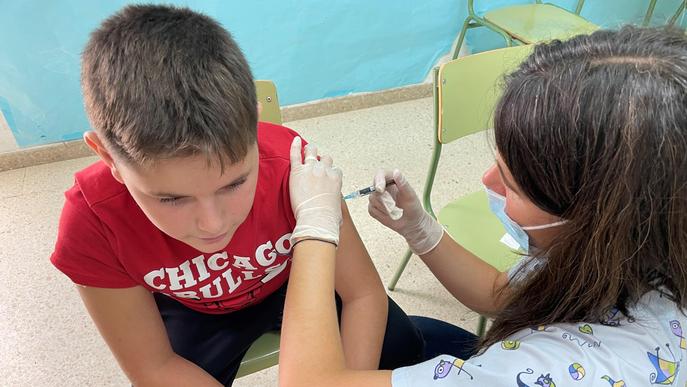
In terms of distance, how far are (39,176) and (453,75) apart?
6.93 ft

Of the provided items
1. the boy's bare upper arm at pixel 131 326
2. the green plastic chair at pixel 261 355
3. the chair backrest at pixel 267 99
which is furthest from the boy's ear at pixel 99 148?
the chair backrest at pixel 267 99

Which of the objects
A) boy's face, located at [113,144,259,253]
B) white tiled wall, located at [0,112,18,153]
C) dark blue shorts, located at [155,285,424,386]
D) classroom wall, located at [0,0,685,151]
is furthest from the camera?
white tiled wall, located at [0,112,18,153]

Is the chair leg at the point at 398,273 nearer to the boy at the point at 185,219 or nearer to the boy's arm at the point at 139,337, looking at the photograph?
the boy at the point at 185,219

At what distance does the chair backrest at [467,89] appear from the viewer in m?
1.40

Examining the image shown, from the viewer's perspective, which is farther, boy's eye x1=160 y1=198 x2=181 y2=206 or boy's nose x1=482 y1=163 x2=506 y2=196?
boy's nose x1=482 y1=163 x2=506 y2=196

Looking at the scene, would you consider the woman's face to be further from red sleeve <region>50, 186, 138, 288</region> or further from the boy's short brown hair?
red sleeve <region>50, 186, 138, 288</region>

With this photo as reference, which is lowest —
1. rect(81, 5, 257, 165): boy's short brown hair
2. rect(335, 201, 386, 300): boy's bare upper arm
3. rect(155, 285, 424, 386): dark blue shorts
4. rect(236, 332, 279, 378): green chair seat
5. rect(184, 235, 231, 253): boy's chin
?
rect(236, 332, 279, 378): green chair seat

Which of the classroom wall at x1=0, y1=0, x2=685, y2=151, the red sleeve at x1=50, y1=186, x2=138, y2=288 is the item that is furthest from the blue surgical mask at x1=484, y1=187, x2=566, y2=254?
the classroom wall at x1=0, y1=0, x2=685, y2=151

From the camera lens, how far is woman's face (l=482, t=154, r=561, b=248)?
31.9 inches

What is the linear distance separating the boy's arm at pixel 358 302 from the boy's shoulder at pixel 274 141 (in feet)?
0.56

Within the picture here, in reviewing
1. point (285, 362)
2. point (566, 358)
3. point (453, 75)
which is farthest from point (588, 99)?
point (453, 75)

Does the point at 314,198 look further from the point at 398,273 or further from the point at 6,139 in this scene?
the point at 6,139

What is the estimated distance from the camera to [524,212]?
85cm

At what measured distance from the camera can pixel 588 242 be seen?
73 cm
